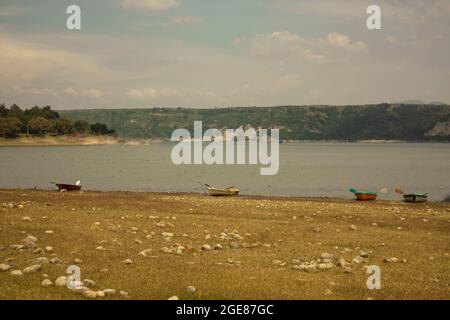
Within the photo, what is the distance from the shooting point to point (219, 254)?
1881cm

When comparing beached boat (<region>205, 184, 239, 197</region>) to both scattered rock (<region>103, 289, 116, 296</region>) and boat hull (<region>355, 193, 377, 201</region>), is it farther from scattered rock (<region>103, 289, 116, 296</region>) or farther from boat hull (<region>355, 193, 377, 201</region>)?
scattered rock (<region>103, 289, 116, 296</region>)

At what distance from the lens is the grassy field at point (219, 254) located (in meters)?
14.1

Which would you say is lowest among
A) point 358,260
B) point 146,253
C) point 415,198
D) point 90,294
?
point 415,198

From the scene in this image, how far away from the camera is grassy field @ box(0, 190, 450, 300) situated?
1405cm

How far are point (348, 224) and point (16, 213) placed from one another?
16.9 meters

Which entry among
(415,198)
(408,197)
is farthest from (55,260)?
(415,198)

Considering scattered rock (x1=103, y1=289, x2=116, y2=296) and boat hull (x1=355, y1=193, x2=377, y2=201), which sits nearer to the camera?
scattered rock (x1=103, y1=289, x2=116, y2=296)

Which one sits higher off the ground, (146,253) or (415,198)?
(146,253)

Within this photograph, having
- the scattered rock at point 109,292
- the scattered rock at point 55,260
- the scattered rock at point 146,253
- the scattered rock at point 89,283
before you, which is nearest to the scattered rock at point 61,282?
the scattered rock at point 89,283

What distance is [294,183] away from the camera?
77250mm

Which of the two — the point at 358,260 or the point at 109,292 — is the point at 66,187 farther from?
the point at 109,292

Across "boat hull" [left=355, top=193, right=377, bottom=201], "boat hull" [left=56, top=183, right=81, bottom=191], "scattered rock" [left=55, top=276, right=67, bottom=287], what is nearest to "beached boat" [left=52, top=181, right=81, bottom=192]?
"boat hull" [left=56, top=183, right=81, bottom=191]
